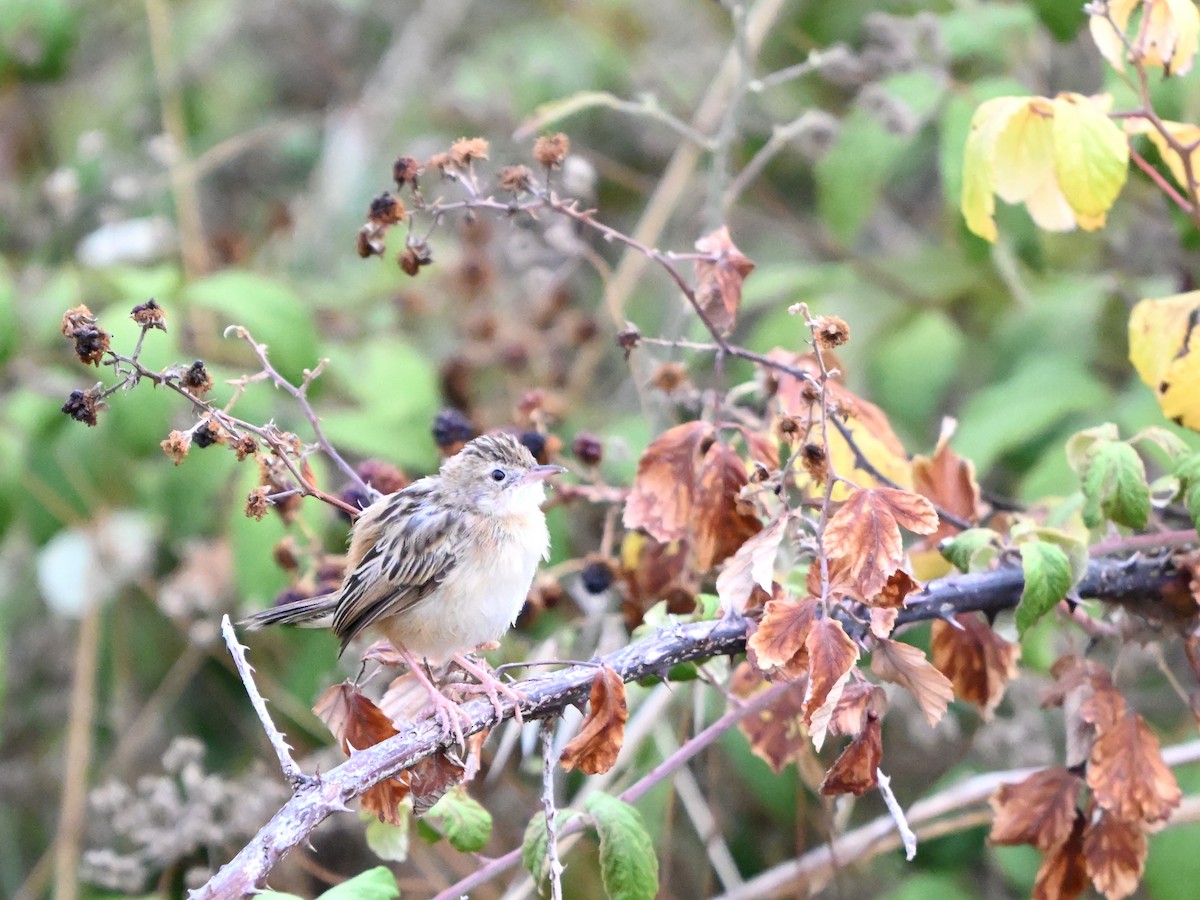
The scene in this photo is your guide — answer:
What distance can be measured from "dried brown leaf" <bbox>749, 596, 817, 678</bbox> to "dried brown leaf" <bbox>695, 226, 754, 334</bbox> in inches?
28.4

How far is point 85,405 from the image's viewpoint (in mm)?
2391

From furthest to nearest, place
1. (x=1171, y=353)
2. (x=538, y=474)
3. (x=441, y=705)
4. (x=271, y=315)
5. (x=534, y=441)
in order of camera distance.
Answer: (x=271, y=315) → (x=538, y=474) → (x=534, y=441) → (x=1171, y=353) → (x=441, y=705)

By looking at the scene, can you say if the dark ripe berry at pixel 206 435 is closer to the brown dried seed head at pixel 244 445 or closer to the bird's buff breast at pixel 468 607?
the brown dried seed head at pixel 244 445

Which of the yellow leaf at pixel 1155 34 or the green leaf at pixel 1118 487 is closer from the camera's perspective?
the green leaf at pixel 1118 487

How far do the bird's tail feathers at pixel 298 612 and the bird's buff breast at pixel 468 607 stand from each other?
0.49 ft

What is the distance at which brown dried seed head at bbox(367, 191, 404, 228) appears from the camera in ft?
9.21

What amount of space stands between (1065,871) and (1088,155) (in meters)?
1.53

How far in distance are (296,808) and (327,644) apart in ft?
8.01

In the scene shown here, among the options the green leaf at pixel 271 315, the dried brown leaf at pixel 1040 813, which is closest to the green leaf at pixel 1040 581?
the dried brown leaf at pixel 1040 813

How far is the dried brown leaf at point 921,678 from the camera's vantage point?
2549 millimetres

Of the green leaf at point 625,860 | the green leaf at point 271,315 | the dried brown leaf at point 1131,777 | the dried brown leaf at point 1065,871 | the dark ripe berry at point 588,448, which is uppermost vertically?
the green leaf at point 271,315

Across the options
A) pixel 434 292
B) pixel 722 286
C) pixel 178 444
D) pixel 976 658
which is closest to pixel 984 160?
pixel 722 286

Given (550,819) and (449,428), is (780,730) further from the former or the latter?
(449,428)

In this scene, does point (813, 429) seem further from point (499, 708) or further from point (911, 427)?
point (911, 427)
